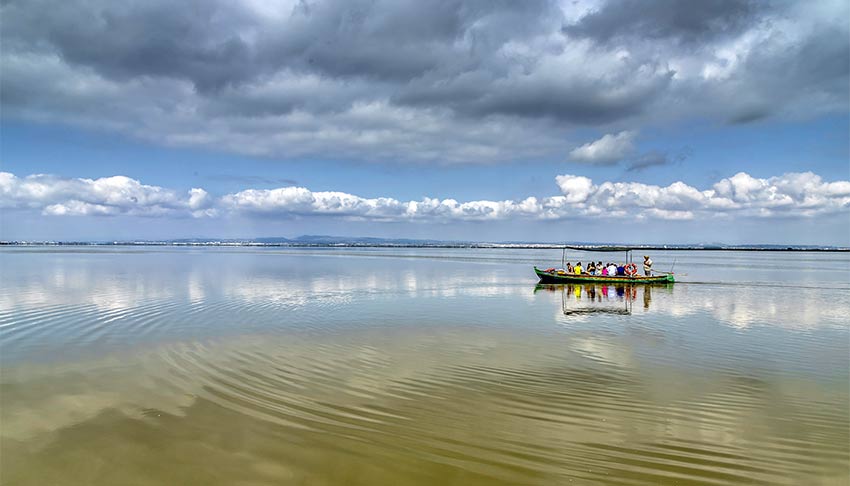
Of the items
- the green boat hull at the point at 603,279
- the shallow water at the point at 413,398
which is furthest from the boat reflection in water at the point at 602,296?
the shallow water at the point at 413,398

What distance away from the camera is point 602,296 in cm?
2864

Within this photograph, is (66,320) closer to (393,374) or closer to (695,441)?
(393,374)

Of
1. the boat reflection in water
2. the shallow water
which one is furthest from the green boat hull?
the shallow water

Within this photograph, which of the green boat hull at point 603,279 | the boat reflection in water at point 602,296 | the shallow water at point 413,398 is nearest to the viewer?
the shallow water at point 413,398

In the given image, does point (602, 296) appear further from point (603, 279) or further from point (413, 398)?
point (413, 398)

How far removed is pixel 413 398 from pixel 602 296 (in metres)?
22.5

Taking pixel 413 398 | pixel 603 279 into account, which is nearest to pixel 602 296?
pixel 603 279

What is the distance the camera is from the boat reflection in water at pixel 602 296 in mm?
22672

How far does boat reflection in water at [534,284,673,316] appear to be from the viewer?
22.7 metres

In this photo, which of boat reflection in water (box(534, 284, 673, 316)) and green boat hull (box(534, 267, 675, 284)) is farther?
green boat hull (box(534, 267, 675, 284))

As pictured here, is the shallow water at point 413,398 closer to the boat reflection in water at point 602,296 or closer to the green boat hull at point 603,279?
the boat reflection in water at point 602,296

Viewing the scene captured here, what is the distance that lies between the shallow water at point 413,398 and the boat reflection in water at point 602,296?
3.60 metres

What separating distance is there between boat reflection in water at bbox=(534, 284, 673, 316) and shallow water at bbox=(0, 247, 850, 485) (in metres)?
3.60

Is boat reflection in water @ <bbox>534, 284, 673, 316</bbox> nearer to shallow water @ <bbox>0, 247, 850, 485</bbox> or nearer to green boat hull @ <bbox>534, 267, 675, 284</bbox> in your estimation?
green boat hull @ <bbox>534, 267, 675, 284</bbox>
